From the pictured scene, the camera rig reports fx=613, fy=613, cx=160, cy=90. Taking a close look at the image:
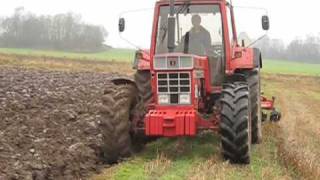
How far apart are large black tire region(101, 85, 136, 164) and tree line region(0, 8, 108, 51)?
65.3 m

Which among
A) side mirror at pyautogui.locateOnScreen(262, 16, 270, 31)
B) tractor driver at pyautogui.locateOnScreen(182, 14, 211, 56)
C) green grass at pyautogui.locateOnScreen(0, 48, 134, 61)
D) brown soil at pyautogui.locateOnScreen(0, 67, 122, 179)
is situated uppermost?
green grass at pyautogui.locateOnScreen(0, 48, 134, 61)

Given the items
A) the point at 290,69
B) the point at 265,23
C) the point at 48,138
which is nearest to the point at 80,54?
the point at 290,69

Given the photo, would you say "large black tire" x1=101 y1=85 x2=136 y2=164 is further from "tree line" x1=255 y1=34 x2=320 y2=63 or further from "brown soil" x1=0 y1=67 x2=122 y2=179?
"tree line" x1=255 y1=34 x2=320 y2=63

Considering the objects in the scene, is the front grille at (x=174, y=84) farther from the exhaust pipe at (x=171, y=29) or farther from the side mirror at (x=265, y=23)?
the side mirror at (x=265, y=23)

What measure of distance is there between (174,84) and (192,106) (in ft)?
1.31

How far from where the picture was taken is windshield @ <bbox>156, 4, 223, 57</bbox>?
939cm

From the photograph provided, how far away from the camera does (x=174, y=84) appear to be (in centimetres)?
863

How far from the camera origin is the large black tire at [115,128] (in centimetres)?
858

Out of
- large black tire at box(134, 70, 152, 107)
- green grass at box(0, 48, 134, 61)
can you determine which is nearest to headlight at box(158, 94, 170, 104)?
large black tire at box(134, 70, 152, 107)

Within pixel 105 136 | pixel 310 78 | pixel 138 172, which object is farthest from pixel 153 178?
pixel 310 78

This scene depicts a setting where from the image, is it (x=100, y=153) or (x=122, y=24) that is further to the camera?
(x=122, y=24)

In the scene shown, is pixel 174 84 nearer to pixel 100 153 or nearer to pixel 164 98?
pixel 164 98

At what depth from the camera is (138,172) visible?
751 centimetres

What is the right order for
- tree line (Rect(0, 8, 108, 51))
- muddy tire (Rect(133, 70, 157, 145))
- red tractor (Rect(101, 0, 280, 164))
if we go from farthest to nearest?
tree line (Rect(0, 8, 108, 51))
muddy tire (Rect(133, 70, 157, 145))
red tractor (Rect(101, 0, 280, 164))
